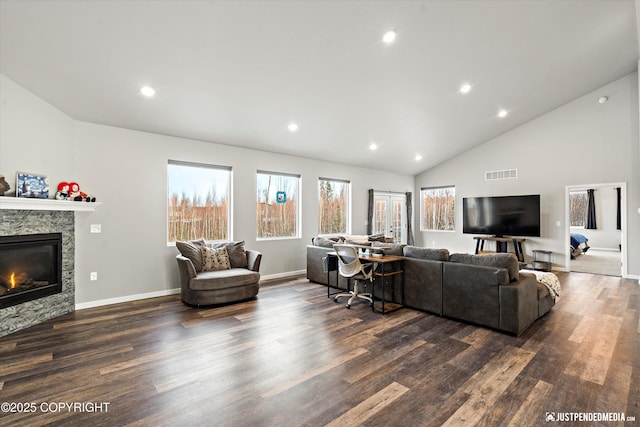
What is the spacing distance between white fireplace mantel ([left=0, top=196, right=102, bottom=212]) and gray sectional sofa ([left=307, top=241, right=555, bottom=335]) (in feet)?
15.4

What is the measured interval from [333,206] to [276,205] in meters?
1.80

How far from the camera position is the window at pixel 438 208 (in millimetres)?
9695

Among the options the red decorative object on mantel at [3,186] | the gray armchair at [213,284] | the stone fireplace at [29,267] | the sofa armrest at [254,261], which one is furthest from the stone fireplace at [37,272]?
the sofa armrest at [254,261]

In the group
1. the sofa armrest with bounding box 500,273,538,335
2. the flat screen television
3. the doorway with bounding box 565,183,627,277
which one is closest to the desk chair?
the sofa armrest with bounding box 500,273,538,335

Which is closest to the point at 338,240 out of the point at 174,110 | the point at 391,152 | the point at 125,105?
the point at 391,152

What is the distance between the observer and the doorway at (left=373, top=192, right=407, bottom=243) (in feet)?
30.4

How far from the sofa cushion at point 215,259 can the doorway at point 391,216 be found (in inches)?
194

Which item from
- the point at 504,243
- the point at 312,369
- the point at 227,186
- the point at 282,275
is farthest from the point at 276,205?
the point at 504,243

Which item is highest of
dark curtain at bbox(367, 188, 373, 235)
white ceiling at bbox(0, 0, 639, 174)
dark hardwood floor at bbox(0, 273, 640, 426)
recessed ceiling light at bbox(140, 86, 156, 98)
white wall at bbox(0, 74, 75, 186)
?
white ceiling at bbox(0, 0, 639, 174)

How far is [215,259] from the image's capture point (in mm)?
5285

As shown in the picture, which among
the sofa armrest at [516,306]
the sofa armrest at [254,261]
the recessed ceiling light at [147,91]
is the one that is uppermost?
the recessed ceiling light at [147,91]

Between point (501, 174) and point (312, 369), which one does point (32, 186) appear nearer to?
point (312, 369)

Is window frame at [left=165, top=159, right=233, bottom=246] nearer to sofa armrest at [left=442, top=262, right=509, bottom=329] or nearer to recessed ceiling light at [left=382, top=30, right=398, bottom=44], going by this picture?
recessed ceiling light at [left=382, top=30, right=398, bottom=44]

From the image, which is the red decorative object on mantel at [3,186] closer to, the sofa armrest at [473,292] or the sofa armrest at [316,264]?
the sofa armrest at [316,264]
